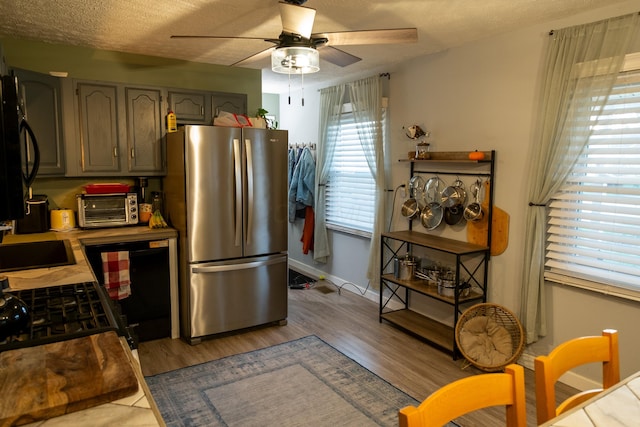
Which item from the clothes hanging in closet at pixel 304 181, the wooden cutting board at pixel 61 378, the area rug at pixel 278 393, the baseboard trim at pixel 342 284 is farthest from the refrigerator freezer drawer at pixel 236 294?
the wooden cutting board at pixel 61 378

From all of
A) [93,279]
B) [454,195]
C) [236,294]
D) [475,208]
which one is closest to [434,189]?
[454,195]

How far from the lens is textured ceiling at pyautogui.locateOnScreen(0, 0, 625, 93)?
2.58 metres

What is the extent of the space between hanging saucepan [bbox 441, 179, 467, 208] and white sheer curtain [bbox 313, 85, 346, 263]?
1760 millimetres

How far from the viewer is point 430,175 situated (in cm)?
386

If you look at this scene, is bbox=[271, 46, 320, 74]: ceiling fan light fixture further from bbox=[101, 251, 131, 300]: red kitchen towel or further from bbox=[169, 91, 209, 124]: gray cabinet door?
bbox=[101, 251, 131, 300]: red kitchen towel

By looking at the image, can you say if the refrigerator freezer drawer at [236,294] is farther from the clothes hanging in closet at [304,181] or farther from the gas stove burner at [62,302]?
the gas stove burner at [62,302]

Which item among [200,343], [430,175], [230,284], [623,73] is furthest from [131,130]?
[623,73]

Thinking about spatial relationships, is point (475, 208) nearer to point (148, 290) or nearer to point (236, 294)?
point (236, 294)

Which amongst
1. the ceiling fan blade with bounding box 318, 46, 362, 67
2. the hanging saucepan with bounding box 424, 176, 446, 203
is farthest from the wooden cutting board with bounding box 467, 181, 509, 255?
the ceiling fan blade with bounding box 318, 46, 362, 67

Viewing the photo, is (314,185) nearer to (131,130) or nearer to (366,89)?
(366,89)

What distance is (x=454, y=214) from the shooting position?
11.8ft

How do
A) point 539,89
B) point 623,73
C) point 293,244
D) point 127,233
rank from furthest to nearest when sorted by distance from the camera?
point 293,244
point 127,233
point 539,89
point 623,73

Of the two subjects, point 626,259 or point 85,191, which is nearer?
point 626,259

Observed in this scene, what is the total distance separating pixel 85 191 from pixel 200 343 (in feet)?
5.25
